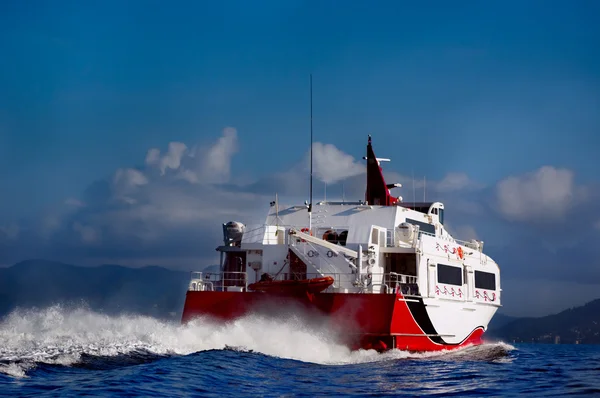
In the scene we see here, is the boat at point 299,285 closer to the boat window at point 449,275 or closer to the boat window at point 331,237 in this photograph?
the boat window at point 331,237

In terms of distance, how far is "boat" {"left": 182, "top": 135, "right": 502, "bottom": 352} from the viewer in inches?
1038

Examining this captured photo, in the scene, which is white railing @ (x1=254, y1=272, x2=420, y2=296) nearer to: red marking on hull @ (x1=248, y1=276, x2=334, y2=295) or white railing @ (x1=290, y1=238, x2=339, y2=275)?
white railing @ (x1=290, y1=238, x2=339, y2=275)

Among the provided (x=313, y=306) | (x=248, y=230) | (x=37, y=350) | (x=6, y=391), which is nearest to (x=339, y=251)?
(x=313, y=306)

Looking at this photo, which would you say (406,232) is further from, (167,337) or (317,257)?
(167,337)

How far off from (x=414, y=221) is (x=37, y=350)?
16.7 m

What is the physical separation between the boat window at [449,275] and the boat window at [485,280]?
106 inches

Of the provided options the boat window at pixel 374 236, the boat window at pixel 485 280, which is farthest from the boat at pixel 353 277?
the boat window at pixel 485 280

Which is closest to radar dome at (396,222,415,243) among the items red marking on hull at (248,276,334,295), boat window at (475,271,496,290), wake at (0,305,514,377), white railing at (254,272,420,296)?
white railing at (254,272,420,296)

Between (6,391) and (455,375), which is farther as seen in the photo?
(455,375)

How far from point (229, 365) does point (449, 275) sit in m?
12.8

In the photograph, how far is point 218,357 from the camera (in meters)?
22.3

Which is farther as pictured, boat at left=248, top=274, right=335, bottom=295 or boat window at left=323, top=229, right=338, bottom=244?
boat window at left=323, top=229, right=338, bottom=244

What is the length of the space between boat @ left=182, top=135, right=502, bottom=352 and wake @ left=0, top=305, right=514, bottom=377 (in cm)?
51

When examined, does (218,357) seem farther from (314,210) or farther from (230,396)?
(314,210)
